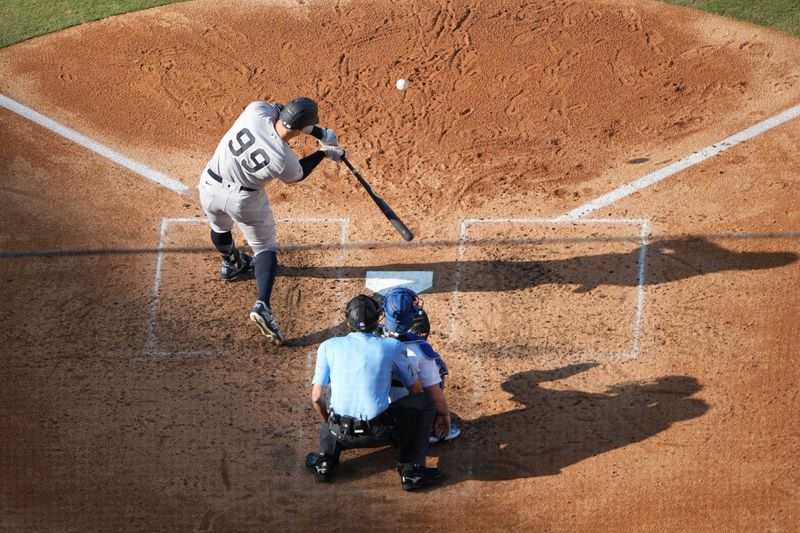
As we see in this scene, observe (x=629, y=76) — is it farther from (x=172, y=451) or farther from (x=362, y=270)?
(x=172, y=451)

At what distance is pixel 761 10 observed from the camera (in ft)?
37.4

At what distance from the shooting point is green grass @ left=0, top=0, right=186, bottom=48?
11.9 metres

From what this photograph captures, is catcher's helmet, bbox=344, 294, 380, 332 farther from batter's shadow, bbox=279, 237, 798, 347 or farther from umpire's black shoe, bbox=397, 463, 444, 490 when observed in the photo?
batter's shadow, bbox=279, 237, 798, 347

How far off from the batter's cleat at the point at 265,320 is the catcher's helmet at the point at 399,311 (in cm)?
128

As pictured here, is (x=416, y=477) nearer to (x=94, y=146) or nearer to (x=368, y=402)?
(x=368, y=402)

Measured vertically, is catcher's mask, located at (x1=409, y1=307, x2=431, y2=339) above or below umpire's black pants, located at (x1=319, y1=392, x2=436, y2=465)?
above

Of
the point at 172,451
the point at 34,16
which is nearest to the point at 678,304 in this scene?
the point at 172,451

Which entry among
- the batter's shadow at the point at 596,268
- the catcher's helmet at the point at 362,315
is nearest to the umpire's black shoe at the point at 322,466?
the catcher's helmet at the point at 362,315

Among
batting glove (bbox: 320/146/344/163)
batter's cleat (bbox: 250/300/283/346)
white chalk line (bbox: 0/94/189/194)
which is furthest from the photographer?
white chalk line (bbox: 0/94/189/194)

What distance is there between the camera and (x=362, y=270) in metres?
8.97

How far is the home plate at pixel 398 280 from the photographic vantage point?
8.75 m

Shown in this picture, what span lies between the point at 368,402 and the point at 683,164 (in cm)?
427

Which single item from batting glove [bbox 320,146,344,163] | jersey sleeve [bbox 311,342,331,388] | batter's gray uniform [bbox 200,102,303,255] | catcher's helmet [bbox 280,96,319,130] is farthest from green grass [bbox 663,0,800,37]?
jersey sleeve [bbox 311,342,331,388]

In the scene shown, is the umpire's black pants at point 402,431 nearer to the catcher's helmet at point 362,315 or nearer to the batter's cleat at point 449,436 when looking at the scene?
the batter's cleat at point 449,436
